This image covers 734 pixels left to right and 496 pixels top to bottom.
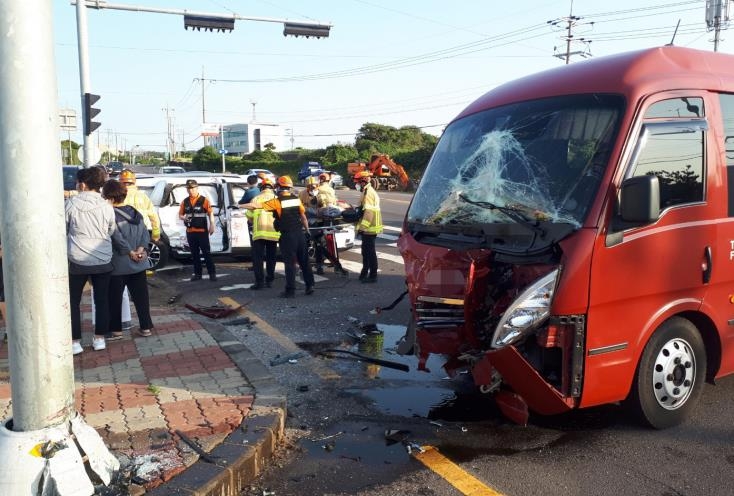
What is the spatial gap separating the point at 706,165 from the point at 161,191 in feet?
31.8

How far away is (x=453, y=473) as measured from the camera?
12.7 feet

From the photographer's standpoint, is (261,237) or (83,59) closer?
(261,237)

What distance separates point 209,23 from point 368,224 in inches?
394

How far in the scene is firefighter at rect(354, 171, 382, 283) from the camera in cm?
999

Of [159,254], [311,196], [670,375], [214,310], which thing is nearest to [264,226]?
[214,310]

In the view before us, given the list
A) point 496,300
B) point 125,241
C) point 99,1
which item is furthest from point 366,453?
point 99,1

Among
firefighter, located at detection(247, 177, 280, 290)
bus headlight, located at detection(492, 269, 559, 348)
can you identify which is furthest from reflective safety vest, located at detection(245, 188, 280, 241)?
bus headlight, located at detection(492, 269, 559, 348)

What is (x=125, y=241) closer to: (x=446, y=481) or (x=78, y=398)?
(x=78, y=398)

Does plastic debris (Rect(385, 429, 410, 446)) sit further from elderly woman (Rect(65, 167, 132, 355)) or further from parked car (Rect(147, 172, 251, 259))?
parked car (Rect(147, 172, 251, 259))

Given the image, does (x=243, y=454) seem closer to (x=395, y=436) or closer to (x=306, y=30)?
(x=395, y=436)

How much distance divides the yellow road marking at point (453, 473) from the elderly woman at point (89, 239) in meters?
3.59

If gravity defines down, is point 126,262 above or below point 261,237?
above

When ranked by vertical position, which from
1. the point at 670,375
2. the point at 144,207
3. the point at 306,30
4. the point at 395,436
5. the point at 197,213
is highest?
the point at 306,30

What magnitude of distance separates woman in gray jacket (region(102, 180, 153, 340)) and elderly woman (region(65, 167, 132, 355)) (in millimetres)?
201
